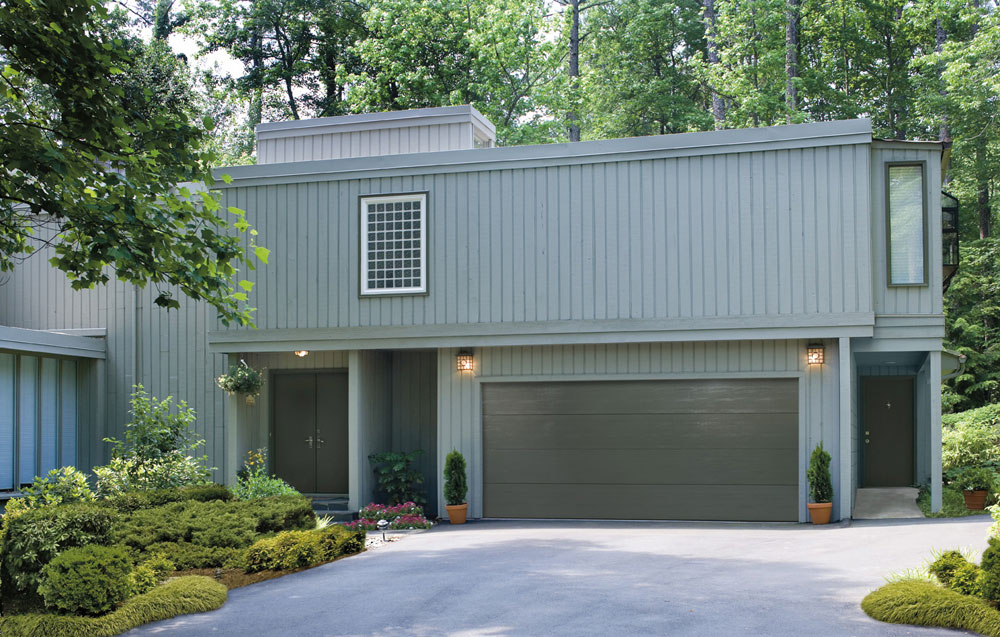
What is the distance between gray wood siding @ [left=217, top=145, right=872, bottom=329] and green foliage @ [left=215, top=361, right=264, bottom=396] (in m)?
0.80

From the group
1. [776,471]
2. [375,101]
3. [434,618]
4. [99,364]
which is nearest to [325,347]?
[99,364]

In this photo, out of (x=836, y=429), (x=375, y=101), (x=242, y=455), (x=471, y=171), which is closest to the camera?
(x=836, y=429)

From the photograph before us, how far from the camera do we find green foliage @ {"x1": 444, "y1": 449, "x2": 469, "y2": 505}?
14008 mm

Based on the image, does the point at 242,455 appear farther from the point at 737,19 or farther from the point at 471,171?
the point at 737,19

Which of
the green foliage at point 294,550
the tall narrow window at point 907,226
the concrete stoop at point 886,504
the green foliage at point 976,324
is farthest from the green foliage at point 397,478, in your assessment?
the green foliage at point 976,324

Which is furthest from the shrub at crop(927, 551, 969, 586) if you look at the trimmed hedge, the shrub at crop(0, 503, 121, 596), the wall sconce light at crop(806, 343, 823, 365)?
the shrub at crop(0, 503, 121, 596)

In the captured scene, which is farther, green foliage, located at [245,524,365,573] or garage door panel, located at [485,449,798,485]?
garage door panel, located at [485,449,798,485]

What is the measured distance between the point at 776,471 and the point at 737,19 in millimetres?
16891

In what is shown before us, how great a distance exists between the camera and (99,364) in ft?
54.5

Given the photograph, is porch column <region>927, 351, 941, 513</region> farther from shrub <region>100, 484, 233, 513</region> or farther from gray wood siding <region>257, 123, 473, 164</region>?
shrub <region>100, 484, 233, 513</region>

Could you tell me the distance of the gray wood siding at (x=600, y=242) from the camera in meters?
12.9

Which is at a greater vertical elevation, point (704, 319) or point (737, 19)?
point (737, 19)

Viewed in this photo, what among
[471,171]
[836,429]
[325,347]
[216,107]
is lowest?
[836,429]

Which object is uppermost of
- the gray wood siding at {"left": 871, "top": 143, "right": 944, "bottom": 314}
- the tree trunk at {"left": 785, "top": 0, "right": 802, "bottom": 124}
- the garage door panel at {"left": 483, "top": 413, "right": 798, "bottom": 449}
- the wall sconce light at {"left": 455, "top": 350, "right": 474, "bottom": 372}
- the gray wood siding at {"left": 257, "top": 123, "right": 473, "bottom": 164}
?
the tree trunk at {"left": 785, "top": 0, "right": 802, "bottom": 124}
